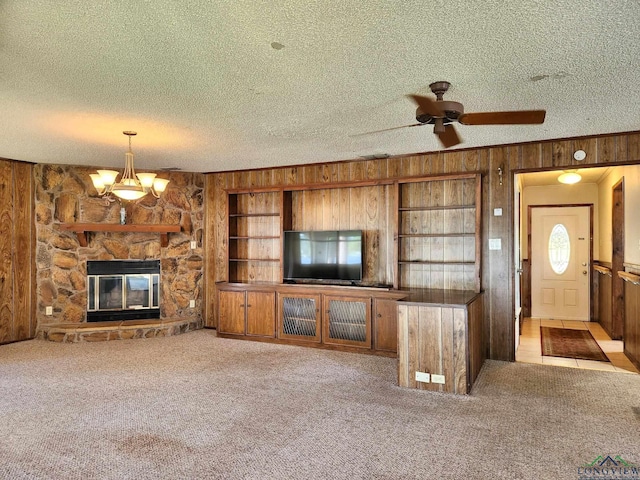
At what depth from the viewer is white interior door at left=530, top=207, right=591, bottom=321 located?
7.58m

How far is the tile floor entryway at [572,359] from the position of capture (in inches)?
186

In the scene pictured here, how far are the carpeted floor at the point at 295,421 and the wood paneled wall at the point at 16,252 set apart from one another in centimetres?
111

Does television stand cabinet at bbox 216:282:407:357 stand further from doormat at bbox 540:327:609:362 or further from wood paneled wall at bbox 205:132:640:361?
doormat at bbox 540:327:609:362

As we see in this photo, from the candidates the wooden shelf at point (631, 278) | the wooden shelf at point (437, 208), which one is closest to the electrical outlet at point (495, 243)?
the wooden shelf at point (437, 208)

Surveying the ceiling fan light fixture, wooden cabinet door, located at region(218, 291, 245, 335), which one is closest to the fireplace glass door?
wooden cabinet door, located at region(218, 291, 245, 335)

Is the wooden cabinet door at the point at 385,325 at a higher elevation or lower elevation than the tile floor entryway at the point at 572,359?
higher

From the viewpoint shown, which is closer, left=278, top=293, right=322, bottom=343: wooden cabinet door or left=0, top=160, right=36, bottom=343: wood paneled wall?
left=278, top=293, right=322, bottom=343: wooden cabinet door

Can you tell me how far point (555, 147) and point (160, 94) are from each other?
13.1 ft

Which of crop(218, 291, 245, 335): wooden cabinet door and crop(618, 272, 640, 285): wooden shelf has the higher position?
crop(618, 272, 640, 285): wooden shelf

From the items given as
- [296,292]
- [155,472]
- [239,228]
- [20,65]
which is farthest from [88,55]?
[239,228]

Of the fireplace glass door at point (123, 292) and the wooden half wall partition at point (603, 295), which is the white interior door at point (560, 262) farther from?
the fireplace glass door at point (123, 292)

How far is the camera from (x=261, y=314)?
19.0 ft

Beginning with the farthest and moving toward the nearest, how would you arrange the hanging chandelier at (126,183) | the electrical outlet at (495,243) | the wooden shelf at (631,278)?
1. the electrical outlet at (495,243)
2. the wooden shelf at (631,278)
3. the hanging chandelier at (126,183)

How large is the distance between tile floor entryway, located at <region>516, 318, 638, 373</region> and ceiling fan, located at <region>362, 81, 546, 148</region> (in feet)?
10.4
